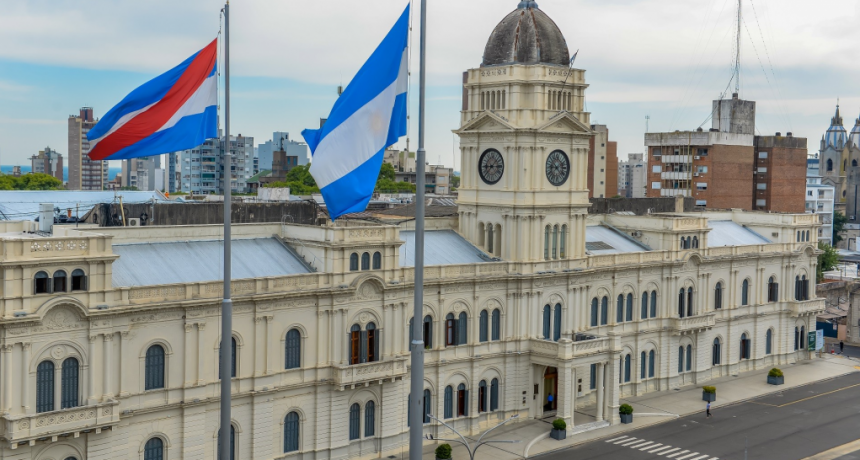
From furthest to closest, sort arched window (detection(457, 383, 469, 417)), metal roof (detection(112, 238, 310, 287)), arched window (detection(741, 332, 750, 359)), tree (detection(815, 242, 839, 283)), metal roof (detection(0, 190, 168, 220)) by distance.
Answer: tree (detection(815, 242, 839, 283)) → arched window (detection(741, 332, 750, 359)) → metal roof (detection(0, 190, 168, 220)) → arched window (detection(457, 383, 469, 417)) → metal roof (detection(112, 238, 310, 287))

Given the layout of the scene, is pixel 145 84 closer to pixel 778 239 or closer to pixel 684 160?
pixel 778 239

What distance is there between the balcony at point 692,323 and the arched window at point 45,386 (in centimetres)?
5329

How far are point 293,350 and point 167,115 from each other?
24.7 meters

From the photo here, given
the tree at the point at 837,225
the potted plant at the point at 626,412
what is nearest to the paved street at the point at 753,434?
the potted plant at the point at 626,412

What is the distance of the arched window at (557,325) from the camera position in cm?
7344

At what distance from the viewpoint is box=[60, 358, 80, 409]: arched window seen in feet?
159

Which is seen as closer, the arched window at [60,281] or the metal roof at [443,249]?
the arched window at [60,281]

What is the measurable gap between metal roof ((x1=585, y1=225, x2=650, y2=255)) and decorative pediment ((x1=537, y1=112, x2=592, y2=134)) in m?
11.7

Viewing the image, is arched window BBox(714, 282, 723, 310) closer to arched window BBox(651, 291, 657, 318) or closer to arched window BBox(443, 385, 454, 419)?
arched window BBox(651, 291, 657, 318)

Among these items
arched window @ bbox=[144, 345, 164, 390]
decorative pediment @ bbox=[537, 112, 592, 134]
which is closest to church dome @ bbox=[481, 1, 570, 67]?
decorative pediment @ bbox=[537, 112, 592, 134]

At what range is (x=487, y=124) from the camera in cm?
7194

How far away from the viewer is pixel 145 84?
1462 inches

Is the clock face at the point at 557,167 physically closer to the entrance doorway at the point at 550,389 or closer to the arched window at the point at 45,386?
the entrance doorway at the point at 550,389

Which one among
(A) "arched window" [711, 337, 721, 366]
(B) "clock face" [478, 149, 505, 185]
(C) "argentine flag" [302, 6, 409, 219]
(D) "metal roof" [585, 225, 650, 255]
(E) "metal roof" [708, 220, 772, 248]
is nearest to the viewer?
(C) "argentine flag" [302, 6, 409, 219]
